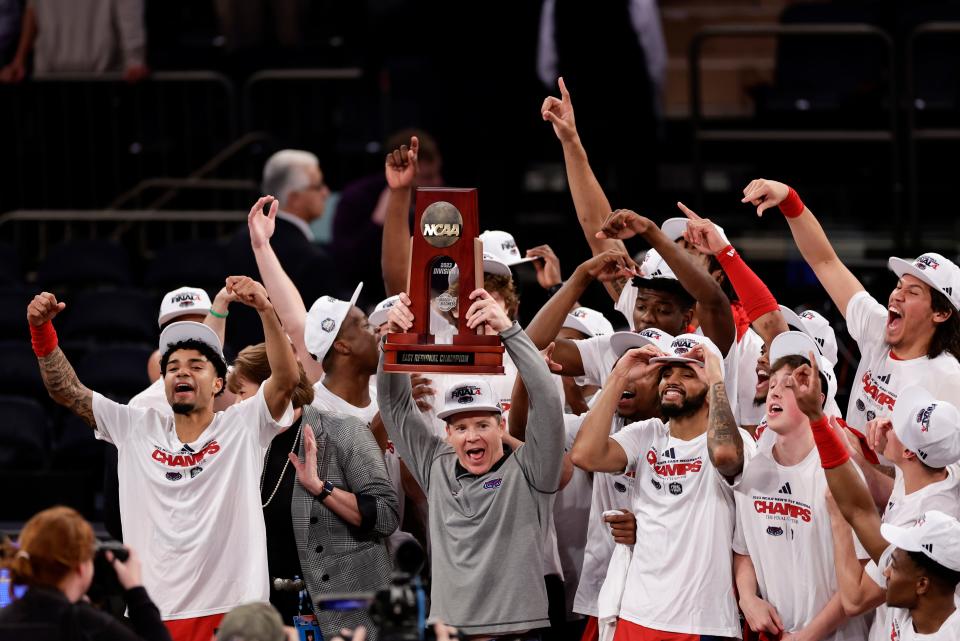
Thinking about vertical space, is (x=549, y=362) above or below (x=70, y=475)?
above

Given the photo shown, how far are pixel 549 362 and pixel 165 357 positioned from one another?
165 centimetres

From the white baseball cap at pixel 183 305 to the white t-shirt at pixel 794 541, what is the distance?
8.94 ft

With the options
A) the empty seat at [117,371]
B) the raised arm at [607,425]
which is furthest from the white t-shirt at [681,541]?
the empty seat at [117,371]

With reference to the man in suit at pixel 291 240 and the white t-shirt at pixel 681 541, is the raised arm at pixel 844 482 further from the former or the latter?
the man in suit at pixel 291 240

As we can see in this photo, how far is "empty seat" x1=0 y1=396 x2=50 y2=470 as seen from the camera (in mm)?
9562


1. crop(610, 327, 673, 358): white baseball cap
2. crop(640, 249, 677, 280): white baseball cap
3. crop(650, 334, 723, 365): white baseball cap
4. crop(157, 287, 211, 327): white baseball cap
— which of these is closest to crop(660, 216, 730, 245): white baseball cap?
crop(640, 249, 677, 280): white baseball cap

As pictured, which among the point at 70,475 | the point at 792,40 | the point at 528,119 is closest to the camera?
the point at 70,475

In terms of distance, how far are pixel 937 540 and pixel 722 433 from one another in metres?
0.96

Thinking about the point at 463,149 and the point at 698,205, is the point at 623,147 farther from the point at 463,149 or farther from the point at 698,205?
the point at 463,149

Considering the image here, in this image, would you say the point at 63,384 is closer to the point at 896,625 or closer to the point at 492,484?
the point at 492,484

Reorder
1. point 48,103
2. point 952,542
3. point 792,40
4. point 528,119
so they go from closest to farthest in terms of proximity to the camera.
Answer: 1. point 952,542
2. point 528,119
3. point 792,40
4. point 48,103

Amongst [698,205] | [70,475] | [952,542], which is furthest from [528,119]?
[952,542]

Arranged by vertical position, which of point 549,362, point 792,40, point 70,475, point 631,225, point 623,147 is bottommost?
point 70,475

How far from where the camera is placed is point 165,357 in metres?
6.57
